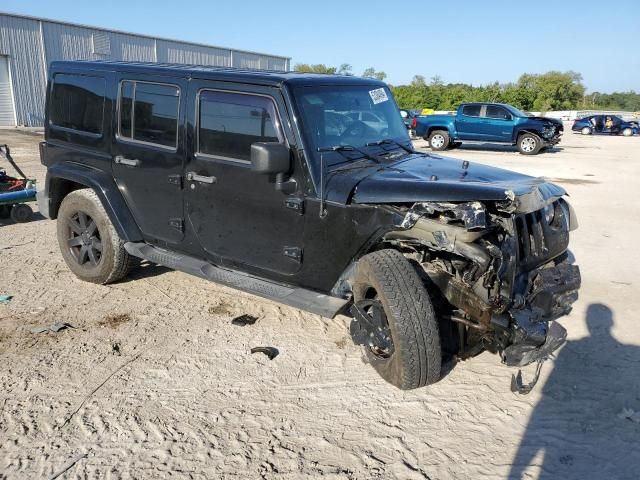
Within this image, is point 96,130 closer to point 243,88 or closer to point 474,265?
point 243,88

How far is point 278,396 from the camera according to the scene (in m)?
3.47

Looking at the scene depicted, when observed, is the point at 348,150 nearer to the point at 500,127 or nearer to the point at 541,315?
the point at 541,315

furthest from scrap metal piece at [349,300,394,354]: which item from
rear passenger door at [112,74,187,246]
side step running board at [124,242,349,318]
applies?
rear passenger door at [112,74,187,246]

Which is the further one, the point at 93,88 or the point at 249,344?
the point at 93,88

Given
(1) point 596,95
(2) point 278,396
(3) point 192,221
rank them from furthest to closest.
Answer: (1) point 596,95 → (3) point 192,221 → (2) point 278,396

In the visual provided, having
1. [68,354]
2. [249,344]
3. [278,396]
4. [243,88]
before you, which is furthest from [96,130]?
[278,396]

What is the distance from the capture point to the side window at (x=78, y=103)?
4.91 m

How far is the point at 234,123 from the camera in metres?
4.05

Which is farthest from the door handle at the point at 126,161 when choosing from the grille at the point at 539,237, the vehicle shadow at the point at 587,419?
the vehicle shadow at the point at 587,419

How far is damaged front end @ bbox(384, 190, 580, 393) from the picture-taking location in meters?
3.16

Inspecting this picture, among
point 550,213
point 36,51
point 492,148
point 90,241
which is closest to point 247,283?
point 90,241

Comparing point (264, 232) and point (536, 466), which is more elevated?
point (264, 232)

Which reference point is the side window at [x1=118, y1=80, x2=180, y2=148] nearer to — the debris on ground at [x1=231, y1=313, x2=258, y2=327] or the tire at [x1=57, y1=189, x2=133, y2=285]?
the tire at [x1=57, y1=189, x2=133, y2=285]

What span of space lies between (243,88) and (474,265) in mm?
2105
